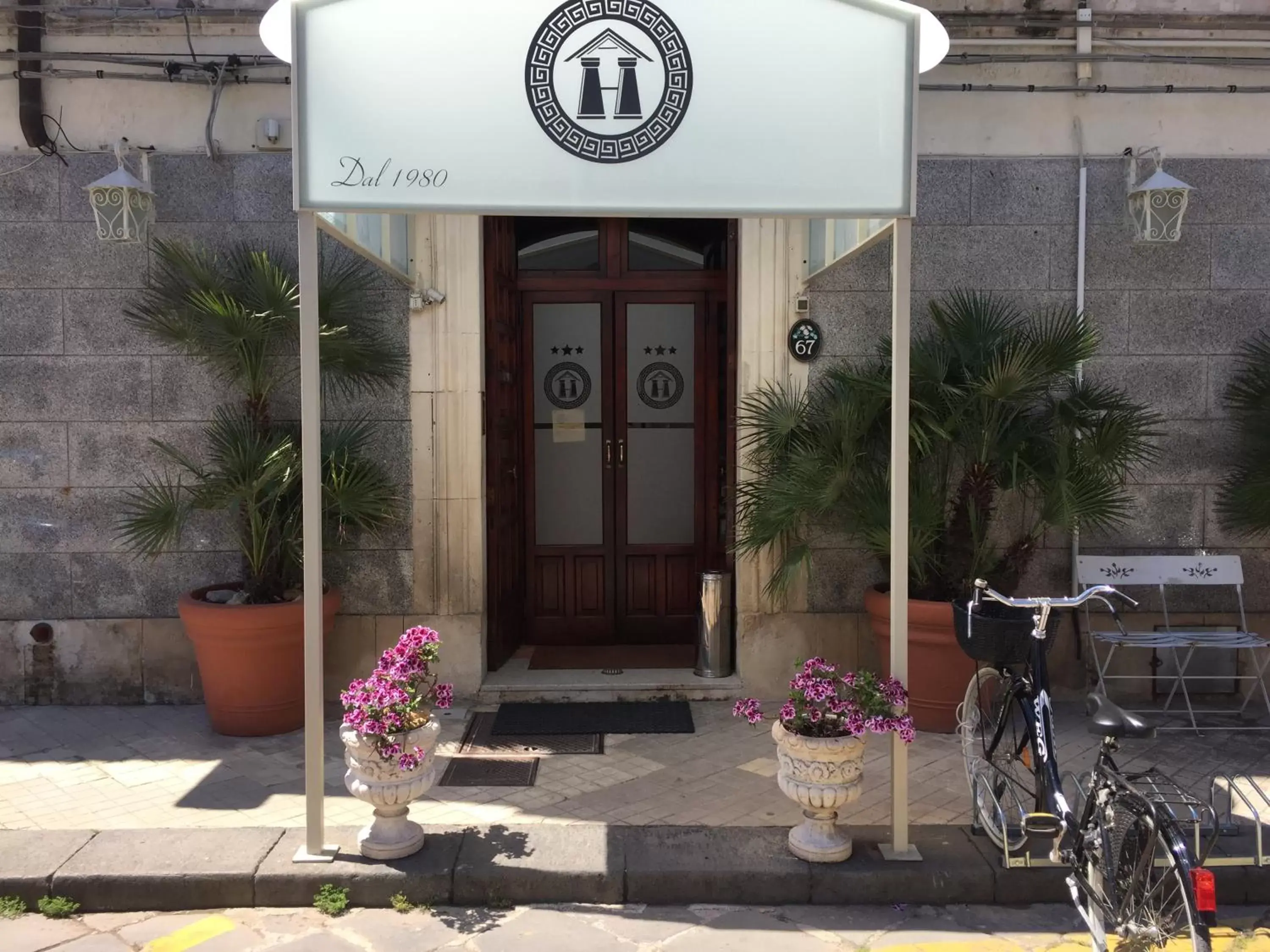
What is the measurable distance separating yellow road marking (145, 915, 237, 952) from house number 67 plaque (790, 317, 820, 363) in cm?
412

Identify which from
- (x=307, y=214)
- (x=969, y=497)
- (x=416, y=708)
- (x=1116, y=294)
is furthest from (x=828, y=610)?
(x=307, y=214)

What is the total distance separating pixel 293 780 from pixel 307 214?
2.70 m

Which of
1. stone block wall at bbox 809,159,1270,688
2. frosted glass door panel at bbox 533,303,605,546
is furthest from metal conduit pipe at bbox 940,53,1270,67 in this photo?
frosted glass door panel at bbox 533,303,605,546

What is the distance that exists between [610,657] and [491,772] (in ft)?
6.19

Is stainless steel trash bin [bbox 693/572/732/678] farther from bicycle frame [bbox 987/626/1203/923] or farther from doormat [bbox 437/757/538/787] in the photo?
bicycle frame [bbox 987/626/1203/923]

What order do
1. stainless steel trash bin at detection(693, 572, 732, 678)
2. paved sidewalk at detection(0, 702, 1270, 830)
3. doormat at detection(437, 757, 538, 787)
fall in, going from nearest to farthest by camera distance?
paved sidewalk at detection(0, 702, 1270, 830) < doormat at detection(437, 757, 538, 787) < stainless steel trash bin at detection(693, 572, 732, 678)

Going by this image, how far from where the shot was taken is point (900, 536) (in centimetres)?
416

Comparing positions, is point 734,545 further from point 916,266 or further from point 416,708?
point 416,708

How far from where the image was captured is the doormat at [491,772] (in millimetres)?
5039

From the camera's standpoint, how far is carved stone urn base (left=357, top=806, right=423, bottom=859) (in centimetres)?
407

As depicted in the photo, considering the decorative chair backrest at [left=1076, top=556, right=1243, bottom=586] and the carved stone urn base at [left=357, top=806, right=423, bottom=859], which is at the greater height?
the decorative chair backrest at [left=1076, top=556, right=1243, bottom=586]

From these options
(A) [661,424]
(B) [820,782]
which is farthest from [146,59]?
(B) [820,782]

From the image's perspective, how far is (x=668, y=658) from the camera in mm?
6938

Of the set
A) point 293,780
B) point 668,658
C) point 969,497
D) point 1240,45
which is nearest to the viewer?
point 293,780
